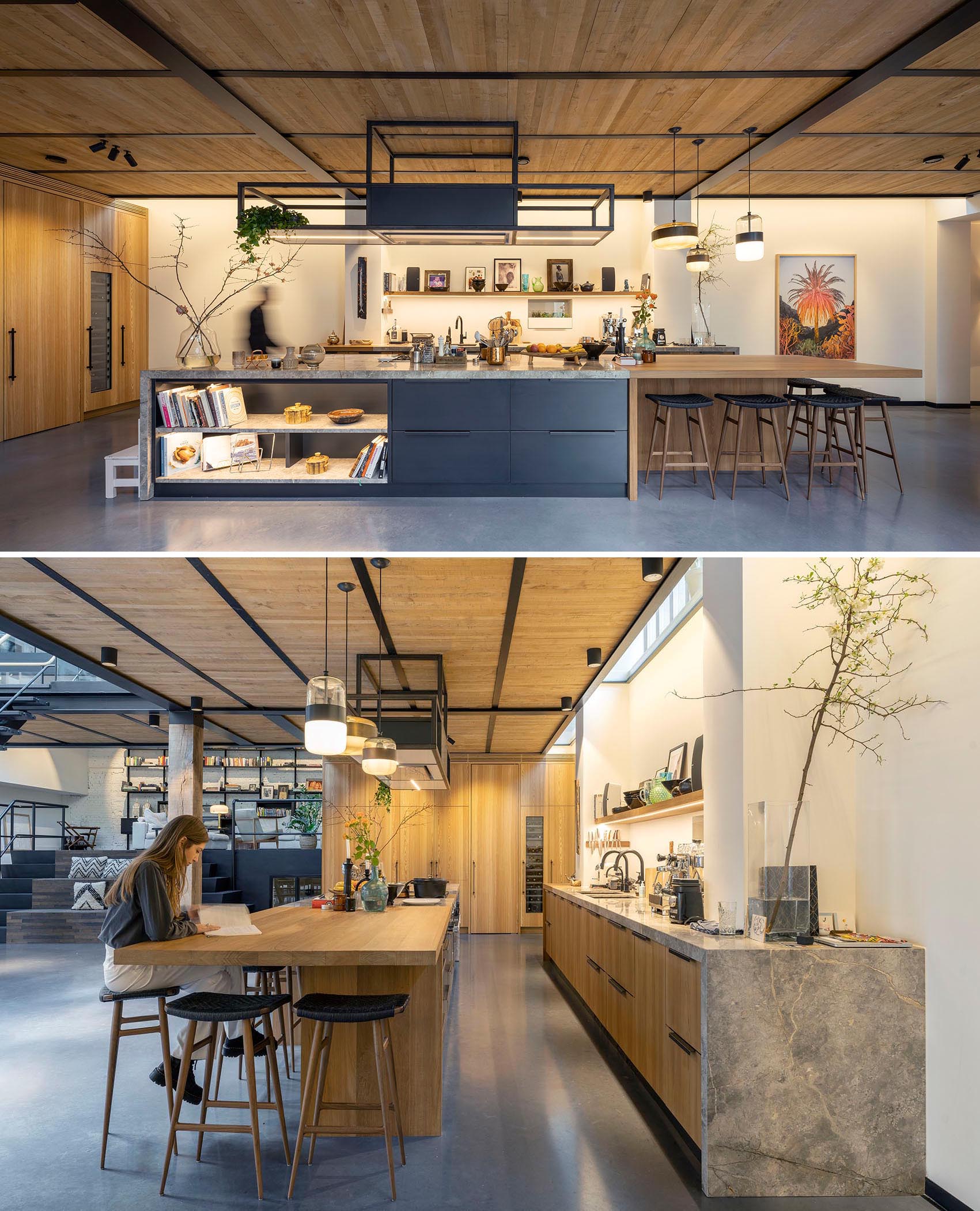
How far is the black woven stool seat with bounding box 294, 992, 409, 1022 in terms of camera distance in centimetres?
407

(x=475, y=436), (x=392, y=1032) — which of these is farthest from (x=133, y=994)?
(x=475, y=436)

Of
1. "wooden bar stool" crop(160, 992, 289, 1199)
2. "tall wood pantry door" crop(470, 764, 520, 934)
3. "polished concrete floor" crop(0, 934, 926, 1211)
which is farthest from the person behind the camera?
"tall wood pantry door" crop(470, 764, 520, 934)

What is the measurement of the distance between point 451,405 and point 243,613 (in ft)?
6.80

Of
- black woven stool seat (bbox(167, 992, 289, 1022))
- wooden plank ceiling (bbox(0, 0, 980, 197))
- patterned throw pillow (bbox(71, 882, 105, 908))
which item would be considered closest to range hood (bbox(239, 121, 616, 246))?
wooden plank ceiling (bbox(0, 0, 980, 197))

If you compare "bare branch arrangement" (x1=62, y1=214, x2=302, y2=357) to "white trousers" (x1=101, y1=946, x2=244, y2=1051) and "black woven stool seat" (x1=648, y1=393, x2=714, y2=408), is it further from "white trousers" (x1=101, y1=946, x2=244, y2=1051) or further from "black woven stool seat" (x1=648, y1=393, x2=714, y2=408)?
"white trousers" (x1=101, y1=946, x2=244, y2=1051)

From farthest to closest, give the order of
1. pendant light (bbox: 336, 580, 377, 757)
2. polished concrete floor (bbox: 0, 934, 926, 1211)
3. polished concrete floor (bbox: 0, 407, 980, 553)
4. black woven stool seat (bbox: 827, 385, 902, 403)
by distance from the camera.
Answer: black woven stool seat (bbox: 827, 385, 902, 403) < pendant light (bbox: 336, 580, 377, 757) < polished concrete floor (bbox: 0, 407, 980, 553) < polished concrete floor (bbox: 0, 934, 926, 1211)

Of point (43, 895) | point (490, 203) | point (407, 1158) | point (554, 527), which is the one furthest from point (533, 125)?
point (43, 895)

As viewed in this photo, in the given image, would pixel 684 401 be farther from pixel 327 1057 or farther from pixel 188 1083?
pixel 188 1083

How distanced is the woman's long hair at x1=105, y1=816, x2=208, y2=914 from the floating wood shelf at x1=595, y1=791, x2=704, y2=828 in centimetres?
284

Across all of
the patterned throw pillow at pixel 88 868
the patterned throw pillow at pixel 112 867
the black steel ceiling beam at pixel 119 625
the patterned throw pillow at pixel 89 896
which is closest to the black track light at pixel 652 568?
the black steel ceiling beam at pixel 119 625

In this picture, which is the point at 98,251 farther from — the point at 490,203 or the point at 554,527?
the point at 554,527

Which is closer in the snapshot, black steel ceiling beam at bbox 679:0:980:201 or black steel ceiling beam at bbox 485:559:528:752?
→ black steel ceiling beam at bbox 485:559:528:752

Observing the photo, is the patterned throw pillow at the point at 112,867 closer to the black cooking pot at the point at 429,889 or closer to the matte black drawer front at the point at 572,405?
the black cooking pot at the point at 429,889

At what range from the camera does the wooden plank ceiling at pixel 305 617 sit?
18.9ft
